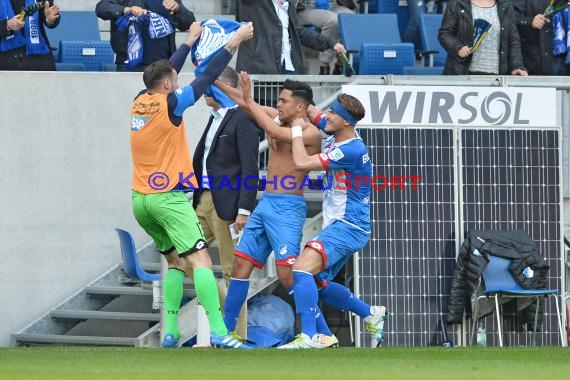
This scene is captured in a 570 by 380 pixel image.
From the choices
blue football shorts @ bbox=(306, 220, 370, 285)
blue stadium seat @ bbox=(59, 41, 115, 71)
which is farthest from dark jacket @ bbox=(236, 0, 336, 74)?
blue football shorts @ bbox=(306, 220, 370, 285)

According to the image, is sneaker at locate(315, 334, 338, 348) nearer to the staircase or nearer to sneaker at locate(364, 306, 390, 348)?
sneaker at locate(364, 306, 390, 348)

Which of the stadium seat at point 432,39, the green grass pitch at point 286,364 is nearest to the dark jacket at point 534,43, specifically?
the stadium seat at point 432,39

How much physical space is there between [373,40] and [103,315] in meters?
4.43

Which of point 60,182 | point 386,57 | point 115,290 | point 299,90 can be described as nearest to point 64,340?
point 115,290

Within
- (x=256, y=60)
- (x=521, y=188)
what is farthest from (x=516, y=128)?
(x=256, y=60)

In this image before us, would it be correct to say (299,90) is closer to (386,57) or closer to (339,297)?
(339,297)

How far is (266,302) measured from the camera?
1482cm

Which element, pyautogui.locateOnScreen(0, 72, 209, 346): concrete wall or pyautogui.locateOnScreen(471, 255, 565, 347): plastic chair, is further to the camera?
pyautogui.locateOnScreen(0, 72, 209, 346): concrete wall

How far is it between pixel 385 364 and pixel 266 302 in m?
4.85

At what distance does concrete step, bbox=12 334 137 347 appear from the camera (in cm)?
1495

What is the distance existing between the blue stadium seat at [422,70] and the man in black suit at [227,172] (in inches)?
138

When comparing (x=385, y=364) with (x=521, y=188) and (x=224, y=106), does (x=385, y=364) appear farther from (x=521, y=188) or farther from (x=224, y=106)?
(x=521, y=188)

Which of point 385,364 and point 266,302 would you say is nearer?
point 385,364

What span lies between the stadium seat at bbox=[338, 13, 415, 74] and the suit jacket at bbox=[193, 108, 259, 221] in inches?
138
